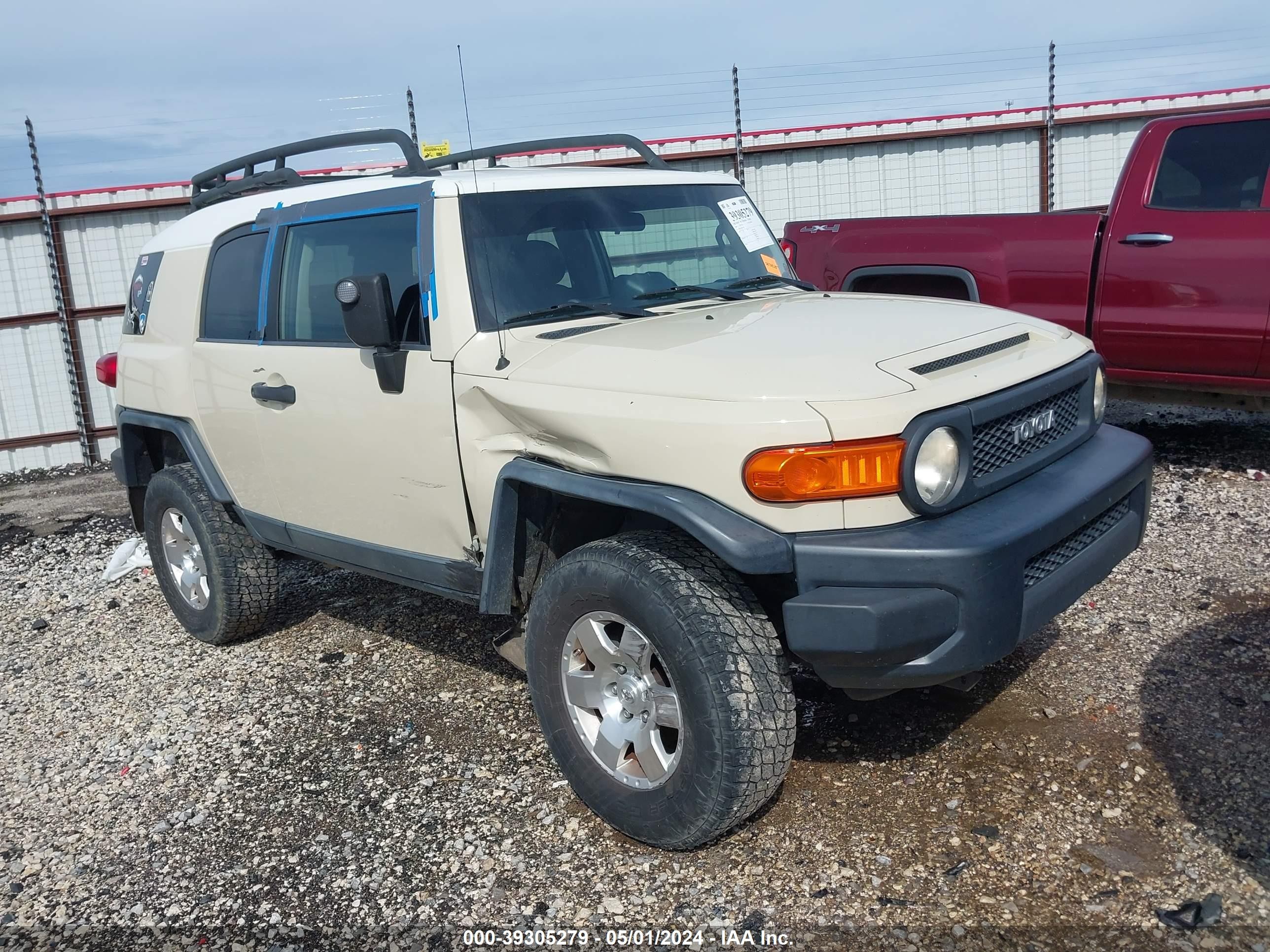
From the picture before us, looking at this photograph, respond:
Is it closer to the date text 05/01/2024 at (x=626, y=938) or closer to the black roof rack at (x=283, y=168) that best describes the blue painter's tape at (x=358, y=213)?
the black roof rack at (x=283, y=168)

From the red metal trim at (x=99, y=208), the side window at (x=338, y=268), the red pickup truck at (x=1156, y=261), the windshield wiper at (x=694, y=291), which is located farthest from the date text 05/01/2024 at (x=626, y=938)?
the red metal trim at (x=99, y=208)

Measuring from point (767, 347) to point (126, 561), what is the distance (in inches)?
196

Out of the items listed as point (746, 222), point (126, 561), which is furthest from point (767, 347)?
point (126, 561)

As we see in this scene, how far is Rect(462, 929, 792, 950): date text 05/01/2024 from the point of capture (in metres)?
2.66

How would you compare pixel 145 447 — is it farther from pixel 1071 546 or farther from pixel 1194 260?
pixel 1194 260

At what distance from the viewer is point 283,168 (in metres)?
4.86

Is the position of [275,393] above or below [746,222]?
below

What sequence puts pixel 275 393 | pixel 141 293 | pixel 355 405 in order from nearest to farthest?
pixel 355 405 → pixel 275 393 → pixel 141 293

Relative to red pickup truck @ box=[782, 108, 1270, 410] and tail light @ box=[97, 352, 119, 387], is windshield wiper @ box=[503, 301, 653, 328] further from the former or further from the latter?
tail light @ box=[97, 352, 119, 387]

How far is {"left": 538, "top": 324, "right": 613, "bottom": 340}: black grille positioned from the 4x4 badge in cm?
130

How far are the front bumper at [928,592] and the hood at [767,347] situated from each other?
1.30 ft

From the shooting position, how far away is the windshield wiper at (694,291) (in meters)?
3.72

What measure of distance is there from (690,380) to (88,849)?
2508 mm

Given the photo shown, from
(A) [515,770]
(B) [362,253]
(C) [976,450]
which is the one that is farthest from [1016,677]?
(B) [362,253]
